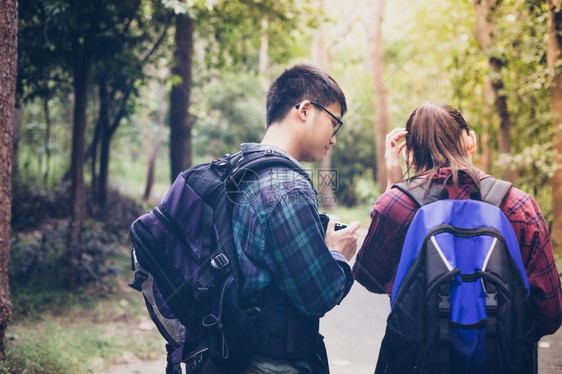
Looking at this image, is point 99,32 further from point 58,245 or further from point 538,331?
point 538,331

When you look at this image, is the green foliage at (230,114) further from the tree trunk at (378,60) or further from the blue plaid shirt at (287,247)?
the blue plaid shirt at (287,247)

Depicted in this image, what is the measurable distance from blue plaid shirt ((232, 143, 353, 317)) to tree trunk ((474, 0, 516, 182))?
738cm

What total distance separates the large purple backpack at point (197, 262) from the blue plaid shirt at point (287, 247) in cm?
6

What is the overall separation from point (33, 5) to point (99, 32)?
3.01ft

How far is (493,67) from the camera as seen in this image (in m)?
8.62

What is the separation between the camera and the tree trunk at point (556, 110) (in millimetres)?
5676

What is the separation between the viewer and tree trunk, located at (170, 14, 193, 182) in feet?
27.3

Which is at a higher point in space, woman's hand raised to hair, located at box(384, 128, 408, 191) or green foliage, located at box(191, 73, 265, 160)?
green foliage, located at box(191, 73, 265, 160)

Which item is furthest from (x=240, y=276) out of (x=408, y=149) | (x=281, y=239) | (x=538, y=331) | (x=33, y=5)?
(x=33, y=5)

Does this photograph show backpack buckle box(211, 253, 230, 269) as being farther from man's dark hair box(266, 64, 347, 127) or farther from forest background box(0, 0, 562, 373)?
forest background box(0, 0, 562, 373)

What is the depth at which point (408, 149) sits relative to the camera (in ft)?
7.72

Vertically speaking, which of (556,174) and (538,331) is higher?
(556,174)

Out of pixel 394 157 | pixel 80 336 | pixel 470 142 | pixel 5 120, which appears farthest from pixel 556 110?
pixel 80 336

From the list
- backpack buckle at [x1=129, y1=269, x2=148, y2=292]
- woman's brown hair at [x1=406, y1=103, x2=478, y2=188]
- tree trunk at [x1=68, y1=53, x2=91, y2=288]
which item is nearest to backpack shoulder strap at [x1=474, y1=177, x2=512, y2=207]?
woman's brown hair at [x1=406, y1=103, x2=478, y2=188]
